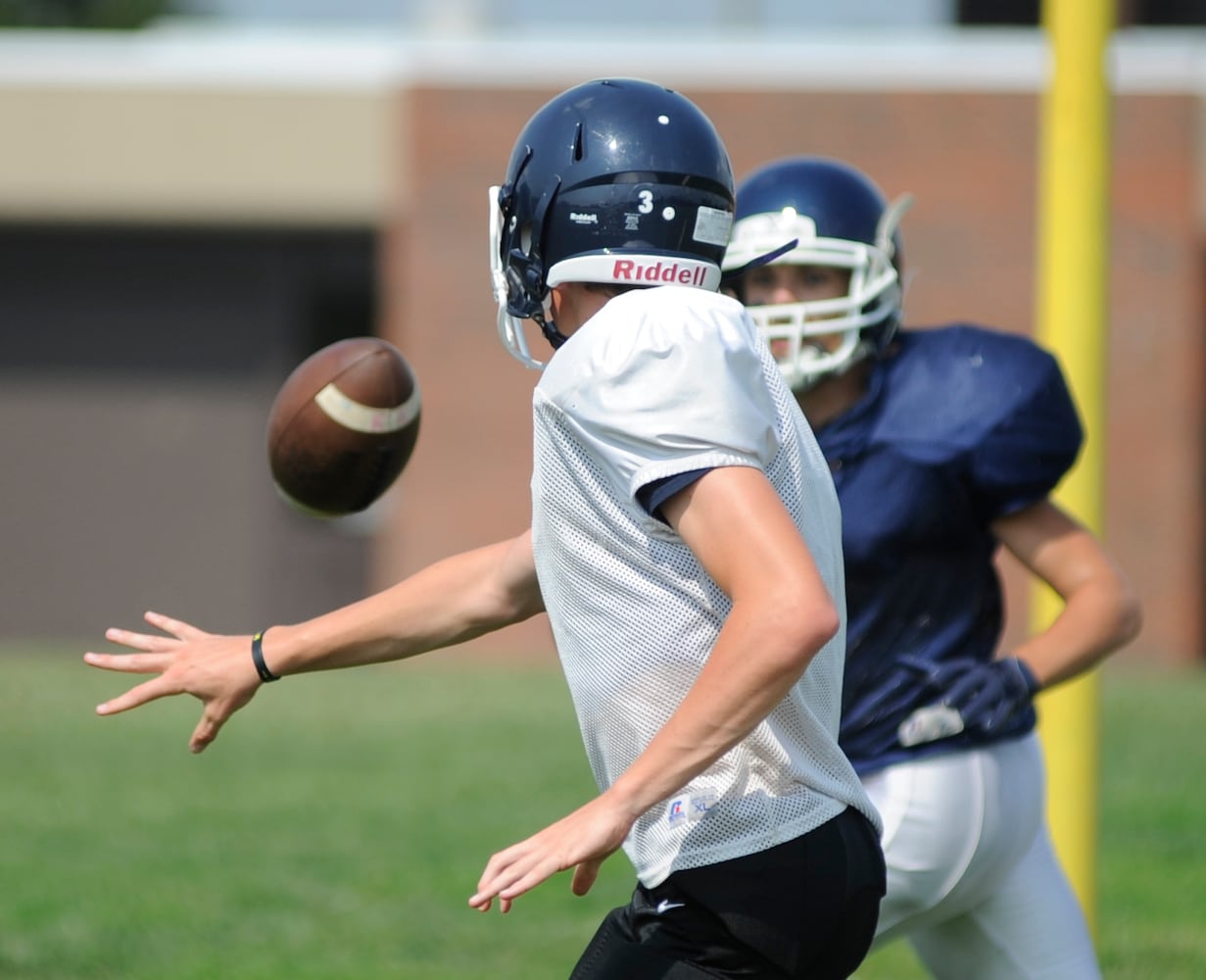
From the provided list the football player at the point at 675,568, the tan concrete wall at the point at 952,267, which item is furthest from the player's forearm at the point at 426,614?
the tan concrete wall at the point at 952,267

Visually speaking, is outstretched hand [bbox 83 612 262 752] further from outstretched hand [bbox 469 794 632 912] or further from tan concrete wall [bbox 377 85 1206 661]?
tan concrete wall [bbox 377 85 1206 661]

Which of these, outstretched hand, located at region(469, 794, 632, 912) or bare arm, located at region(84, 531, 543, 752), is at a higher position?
outstretched hand, located at region(469, 794, 632, 912)

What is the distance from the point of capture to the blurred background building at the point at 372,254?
1502cm

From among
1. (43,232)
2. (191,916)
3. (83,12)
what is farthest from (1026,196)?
(83,12)

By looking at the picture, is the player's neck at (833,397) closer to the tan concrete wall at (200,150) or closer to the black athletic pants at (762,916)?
the black athletic pants at (762,916)

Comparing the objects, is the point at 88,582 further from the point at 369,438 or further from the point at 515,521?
the point at 369,438

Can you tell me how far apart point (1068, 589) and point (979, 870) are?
594 millimetres

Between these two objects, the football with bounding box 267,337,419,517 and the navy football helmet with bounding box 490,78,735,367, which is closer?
the navy football helmet with bounding box 490,78,735,367

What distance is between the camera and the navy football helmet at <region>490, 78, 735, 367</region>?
2484 mm

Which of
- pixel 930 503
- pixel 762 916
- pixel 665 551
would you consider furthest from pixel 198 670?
pixel 930 503

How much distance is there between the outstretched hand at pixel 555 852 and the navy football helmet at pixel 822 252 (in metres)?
1.46

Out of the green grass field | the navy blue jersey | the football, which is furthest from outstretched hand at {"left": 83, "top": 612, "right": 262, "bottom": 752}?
the green grass field

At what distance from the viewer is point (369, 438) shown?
342cm

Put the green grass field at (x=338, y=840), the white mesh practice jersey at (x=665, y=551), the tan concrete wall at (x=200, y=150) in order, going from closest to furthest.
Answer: the white mesh practice jersey at (x=665, y=551) < the green grass field at (x=338, y=840) < the tan concrete wall at (x=200, y=150)
